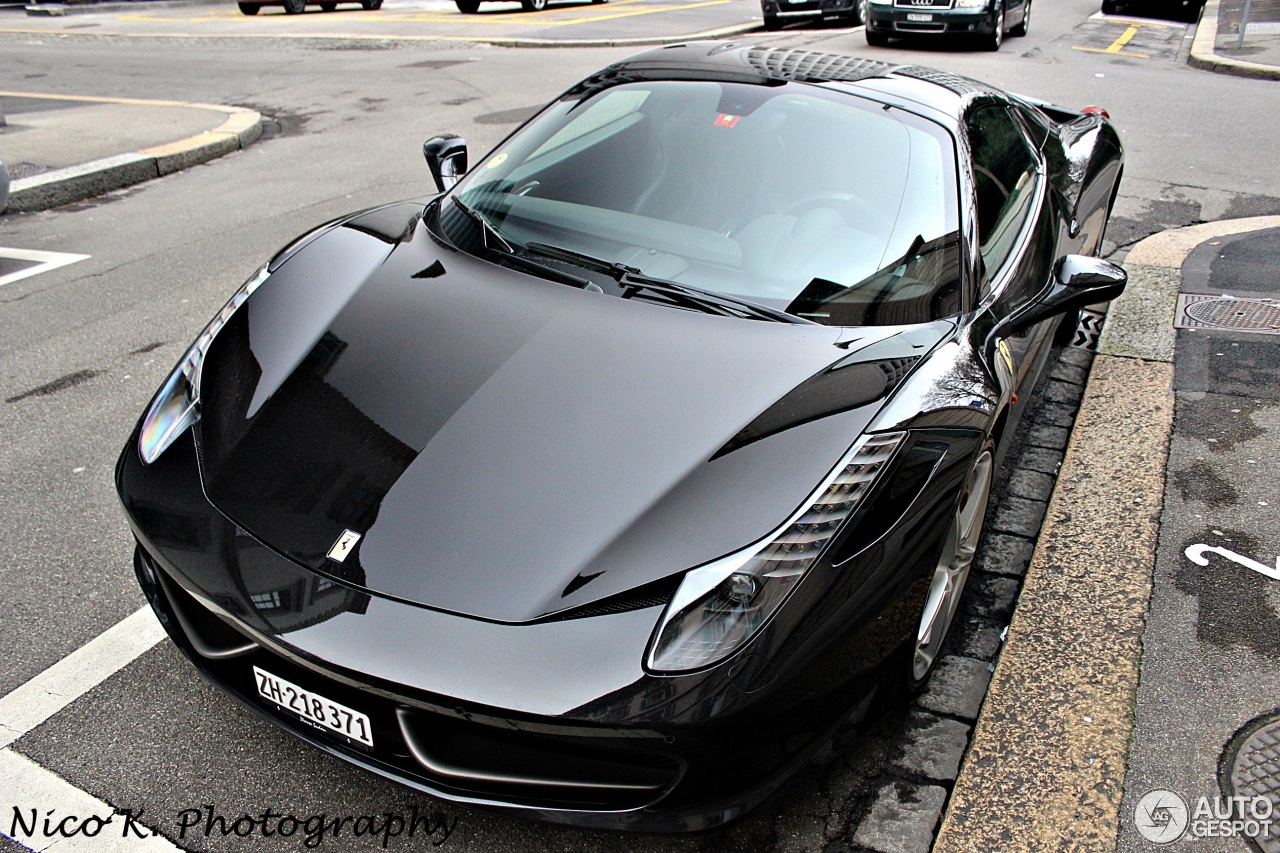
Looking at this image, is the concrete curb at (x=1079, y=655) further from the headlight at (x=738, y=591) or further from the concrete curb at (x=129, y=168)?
the concrete curb at (x=129, y=168)

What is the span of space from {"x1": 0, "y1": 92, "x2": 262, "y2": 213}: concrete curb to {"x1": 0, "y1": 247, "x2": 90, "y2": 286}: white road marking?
105cm

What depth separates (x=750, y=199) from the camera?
2.95 metres

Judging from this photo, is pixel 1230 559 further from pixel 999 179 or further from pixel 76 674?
pixel 76 674

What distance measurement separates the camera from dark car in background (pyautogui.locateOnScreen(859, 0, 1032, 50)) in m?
13.6

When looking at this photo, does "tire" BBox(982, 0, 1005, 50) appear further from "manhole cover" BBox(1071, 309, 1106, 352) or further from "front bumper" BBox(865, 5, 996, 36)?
"manhole cover" BBox(1071, 309, 1106, 352)

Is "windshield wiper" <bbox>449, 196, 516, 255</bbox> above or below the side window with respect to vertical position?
above

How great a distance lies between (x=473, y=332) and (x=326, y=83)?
10.8 meters

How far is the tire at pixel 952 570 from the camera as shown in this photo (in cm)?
246

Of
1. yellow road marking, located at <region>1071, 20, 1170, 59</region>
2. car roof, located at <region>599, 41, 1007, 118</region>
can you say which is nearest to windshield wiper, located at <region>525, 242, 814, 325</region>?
car roof, located at <region>599, 41, 1007, 118</region>

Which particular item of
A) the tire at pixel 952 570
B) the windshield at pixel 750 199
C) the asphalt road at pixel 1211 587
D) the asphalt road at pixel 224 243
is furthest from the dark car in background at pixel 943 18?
the tire at pixel 952 570

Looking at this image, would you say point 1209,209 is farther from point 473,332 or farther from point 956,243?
point 473,332

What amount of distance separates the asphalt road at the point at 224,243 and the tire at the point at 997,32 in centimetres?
43

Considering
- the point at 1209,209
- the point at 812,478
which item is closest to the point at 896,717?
the point at 812,478

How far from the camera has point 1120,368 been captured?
456 centimetres
